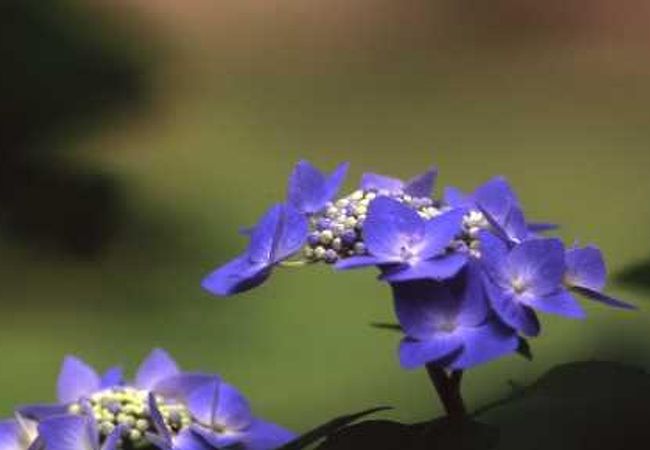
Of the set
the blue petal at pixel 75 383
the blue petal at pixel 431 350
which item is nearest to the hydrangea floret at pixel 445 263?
the blue petal at pixel 431 350

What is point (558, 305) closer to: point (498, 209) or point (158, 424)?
point (498, 209)

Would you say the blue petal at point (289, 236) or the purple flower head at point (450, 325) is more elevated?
the blue petal at point (289, 236)

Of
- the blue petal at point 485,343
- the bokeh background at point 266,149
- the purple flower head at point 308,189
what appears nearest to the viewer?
the blue petal at point 485,343

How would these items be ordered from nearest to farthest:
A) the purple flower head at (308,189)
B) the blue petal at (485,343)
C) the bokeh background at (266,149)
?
1. the blue petal at (485,343)
2. the purple flower head at (308,189)
3. the bokeh background at (266,149)

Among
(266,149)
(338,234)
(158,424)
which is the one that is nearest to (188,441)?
(158,424)

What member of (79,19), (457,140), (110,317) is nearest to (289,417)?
(110,317)

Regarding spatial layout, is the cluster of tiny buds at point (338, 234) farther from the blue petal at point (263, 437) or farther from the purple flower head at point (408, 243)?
the blue petal at point (263, 437)
